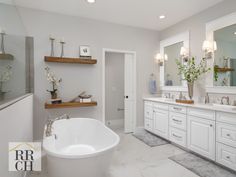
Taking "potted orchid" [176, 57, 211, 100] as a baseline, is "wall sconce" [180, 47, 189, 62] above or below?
above

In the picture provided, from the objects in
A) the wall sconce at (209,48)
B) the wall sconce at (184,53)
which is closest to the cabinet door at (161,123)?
the wall sconce at (184,53)

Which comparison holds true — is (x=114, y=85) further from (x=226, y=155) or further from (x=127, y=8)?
(x=226, y=155)

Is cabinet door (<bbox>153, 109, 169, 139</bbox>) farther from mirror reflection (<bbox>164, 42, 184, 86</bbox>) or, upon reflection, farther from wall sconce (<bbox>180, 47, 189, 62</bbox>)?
wall sconce (<bbox>180, 47, 189, 62</bbox>)

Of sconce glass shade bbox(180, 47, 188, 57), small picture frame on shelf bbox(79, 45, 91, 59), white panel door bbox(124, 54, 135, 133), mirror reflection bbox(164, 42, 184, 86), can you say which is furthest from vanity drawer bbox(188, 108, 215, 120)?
small picture frame on shelf bbox(79, 45, 91, 59)

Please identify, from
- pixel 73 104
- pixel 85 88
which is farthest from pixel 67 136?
pixel 85 88

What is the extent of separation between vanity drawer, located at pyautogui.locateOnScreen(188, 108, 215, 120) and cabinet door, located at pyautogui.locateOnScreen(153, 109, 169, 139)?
670 millimetres

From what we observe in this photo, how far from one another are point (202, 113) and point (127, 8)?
2.46 metres

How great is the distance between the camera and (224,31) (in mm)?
2762

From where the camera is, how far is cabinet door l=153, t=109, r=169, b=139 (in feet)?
11.0

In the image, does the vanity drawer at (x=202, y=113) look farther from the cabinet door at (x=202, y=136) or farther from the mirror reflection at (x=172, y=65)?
the mirror reflection at (x=172, y=65)

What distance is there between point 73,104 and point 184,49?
2834 mm

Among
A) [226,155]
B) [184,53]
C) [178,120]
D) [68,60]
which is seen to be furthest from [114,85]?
[226,155]

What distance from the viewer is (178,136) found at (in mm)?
3008

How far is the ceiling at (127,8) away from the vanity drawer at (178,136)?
2.50m
